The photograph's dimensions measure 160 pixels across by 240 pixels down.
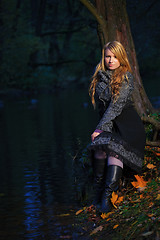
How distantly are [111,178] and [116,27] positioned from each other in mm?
3062

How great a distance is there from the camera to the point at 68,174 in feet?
24.2

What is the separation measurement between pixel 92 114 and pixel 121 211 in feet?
40.0

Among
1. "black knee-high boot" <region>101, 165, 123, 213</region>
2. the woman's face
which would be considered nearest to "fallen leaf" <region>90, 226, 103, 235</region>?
"black knee-high boot" <region>101, 165, 123, 213</region>

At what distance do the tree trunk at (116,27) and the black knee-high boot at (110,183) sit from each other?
228 centimetres

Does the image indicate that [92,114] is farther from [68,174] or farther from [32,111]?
[68,174]

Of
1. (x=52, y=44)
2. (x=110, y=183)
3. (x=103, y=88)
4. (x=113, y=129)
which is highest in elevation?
(x=52, y=44)

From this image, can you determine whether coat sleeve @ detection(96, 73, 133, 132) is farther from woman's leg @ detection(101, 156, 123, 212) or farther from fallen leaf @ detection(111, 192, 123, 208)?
fallen leaf @ detection(111, 192, 123, 208)

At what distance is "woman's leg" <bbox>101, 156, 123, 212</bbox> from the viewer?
15.1 feet

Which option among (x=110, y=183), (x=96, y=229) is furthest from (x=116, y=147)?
(x=96, y=229)

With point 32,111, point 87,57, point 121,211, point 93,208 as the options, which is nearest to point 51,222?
point 93,208

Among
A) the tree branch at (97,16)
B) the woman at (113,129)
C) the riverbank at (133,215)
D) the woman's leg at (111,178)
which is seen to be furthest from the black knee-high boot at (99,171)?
the tree branch at (97,16)

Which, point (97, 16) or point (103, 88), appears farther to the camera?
point (97, 16)

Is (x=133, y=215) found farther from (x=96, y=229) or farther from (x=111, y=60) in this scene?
(x=111, y=60)

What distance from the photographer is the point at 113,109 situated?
4805 mm
